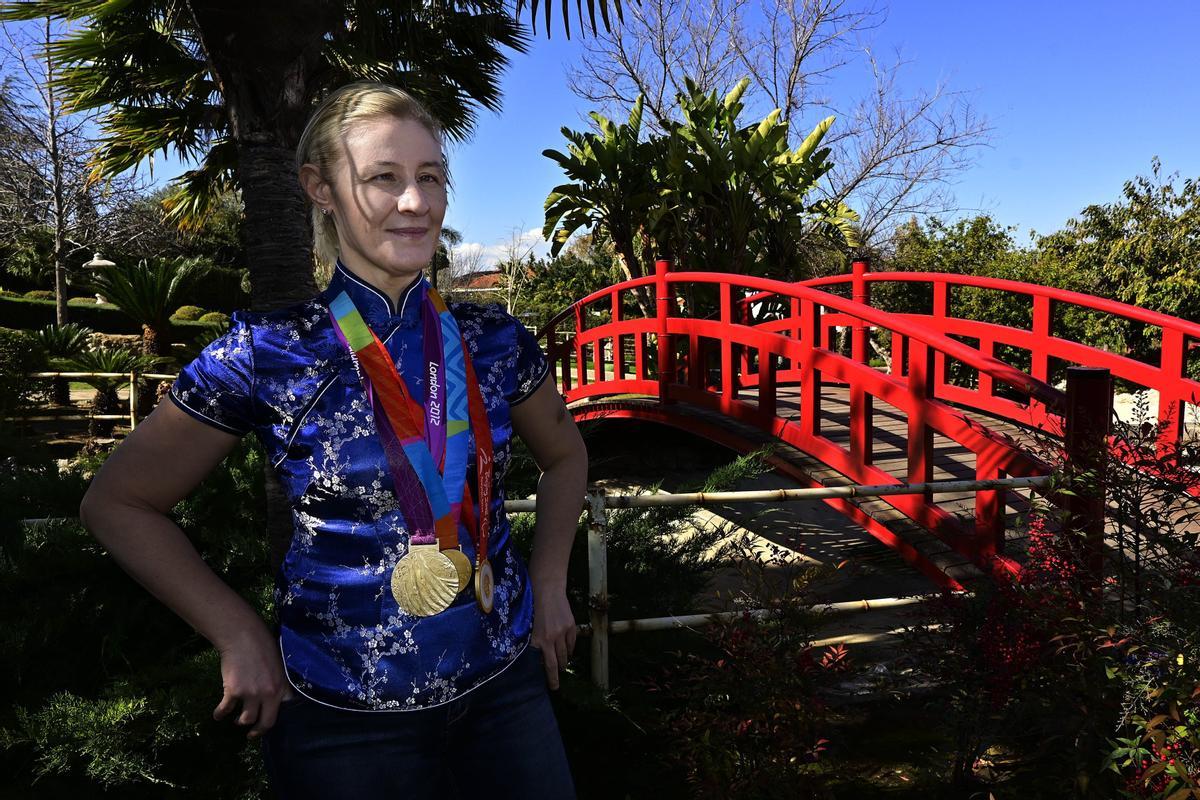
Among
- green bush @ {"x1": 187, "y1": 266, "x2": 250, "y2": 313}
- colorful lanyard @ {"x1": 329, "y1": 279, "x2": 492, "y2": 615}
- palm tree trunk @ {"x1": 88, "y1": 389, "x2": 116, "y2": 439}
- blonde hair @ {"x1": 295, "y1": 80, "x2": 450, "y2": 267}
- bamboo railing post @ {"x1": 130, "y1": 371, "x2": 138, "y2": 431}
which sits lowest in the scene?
palm tree trunk @ {"x1": 88, "y1": 389, "x2": 116, "y2": 439}

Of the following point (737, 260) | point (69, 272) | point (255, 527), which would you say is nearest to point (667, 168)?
point (737, 260)

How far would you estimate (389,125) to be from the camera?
1.37 meters

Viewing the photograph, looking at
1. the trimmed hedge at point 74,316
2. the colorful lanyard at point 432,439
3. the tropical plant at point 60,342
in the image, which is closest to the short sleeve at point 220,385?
the colorful lanyard at point 432,439

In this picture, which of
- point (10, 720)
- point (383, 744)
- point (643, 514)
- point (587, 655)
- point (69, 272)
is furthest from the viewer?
point (69, 272)

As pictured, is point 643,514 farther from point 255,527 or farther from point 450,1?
point 450,1

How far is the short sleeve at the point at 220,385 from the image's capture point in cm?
128

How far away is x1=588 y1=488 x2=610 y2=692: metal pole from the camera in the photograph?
129 inches

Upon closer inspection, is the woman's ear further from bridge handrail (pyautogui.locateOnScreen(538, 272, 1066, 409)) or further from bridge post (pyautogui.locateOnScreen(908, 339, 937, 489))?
bridge post (pyautogui.locateOnScreen(908, 339, 937, 489))

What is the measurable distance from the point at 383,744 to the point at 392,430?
438 millimetres

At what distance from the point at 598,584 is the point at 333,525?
2.15 meters

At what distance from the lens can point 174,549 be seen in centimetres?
127

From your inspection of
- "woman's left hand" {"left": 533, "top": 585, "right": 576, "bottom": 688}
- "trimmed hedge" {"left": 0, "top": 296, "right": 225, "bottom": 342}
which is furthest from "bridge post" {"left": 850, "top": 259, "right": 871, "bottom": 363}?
"trimmed hedge" {"left": 0, "top": 296, "right": 225, "bottom": 342}

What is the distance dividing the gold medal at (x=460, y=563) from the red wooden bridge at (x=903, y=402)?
2011 mm

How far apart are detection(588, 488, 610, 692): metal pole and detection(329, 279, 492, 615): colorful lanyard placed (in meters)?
1.92
